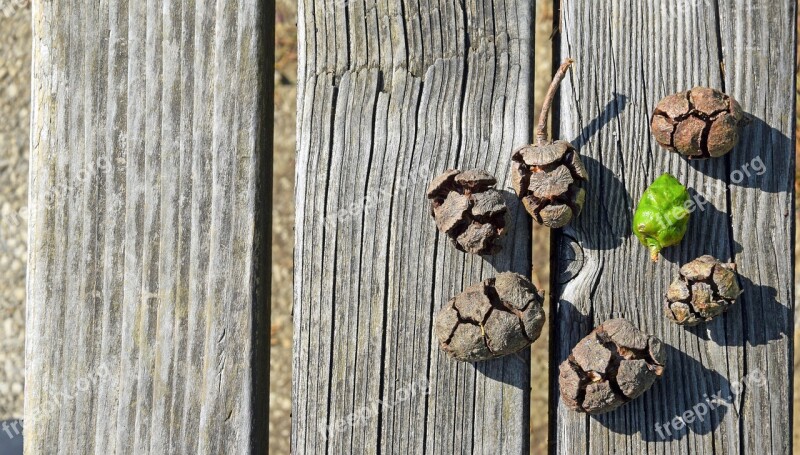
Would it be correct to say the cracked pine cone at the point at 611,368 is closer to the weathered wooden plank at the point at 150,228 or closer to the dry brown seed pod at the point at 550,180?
the dry brown seed pod at the point at 550,180

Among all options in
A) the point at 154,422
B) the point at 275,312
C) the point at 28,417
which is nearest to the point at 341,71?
the point at 154,422

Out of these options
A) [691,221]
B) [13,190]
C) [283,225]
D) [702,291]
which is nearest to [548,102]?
[691,221]

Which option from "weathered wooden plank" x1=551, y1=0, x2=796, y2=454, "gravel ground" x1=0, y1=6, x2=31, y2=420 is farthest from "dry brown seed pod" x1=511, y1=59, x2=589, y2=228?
"gravel ground" x1=0, y1=6, x2=31, y2=420

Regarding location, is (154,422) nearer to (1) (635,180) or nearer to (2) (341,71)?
(2) (341,71)

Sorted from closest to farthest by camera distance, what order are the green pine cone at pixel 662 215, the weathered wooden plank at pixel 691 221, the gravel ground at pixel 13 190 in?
the green pine cone at pixel 662 215
the weathered wooden plank at pixel 691 221
the gravel ground at pixel 13 190

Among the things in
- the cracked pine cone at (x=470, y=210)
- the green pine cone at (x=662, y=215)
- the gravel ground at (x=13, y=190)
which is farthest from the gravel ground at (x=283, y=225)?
the green pine cone at (x=662, y=215)

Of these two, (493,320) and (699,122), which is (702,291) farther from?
(493,320)
